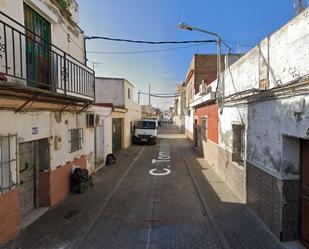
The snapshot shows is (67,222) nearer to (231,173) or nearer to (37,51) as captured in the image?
(37,51)

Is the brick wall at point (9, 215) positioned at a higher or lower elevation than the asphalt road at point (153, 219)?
higher

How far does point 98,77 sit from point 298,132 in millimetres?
18091

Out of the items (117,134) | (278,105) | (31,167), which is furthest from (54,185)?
(117,134)

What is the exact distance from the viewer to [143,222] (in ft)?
20.2

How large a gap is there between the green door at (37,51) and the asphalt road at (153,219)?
364 cm

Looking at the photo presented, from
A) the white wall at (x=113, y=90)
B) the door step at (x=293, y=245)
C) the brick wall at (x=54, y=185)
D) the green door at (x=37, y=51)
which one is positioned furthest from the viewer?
the white wall at (x=113, y=90)

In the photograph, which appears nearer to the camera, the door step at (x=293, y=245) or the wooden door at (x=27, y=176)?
the door step at (x=293, y=245)

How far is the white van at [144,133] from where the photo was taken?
22.5m

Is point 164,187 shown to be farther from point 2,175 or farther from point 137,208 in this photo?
point 2,175

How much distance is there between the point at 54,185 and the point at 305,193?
6.24 meters

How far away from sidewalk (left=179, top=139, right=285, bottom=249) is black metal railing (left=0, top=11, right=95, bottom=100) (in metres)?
5.00

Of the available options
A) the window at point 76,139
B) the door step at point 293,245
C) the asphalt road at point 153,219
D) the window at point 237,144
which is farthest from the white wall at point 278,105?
the window at point 76,139

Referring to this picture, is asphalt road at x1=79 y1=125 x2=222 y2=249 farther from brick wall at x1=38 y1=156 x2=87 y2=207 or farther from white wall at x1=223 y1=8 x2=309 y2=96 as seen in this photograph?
white wall at x1=223 y1=8 x2=309 y2=96

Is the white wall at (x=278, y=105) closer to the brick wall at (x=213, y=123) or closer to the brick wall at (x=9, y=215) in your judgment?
the brick wall at (x=213, y=123)
